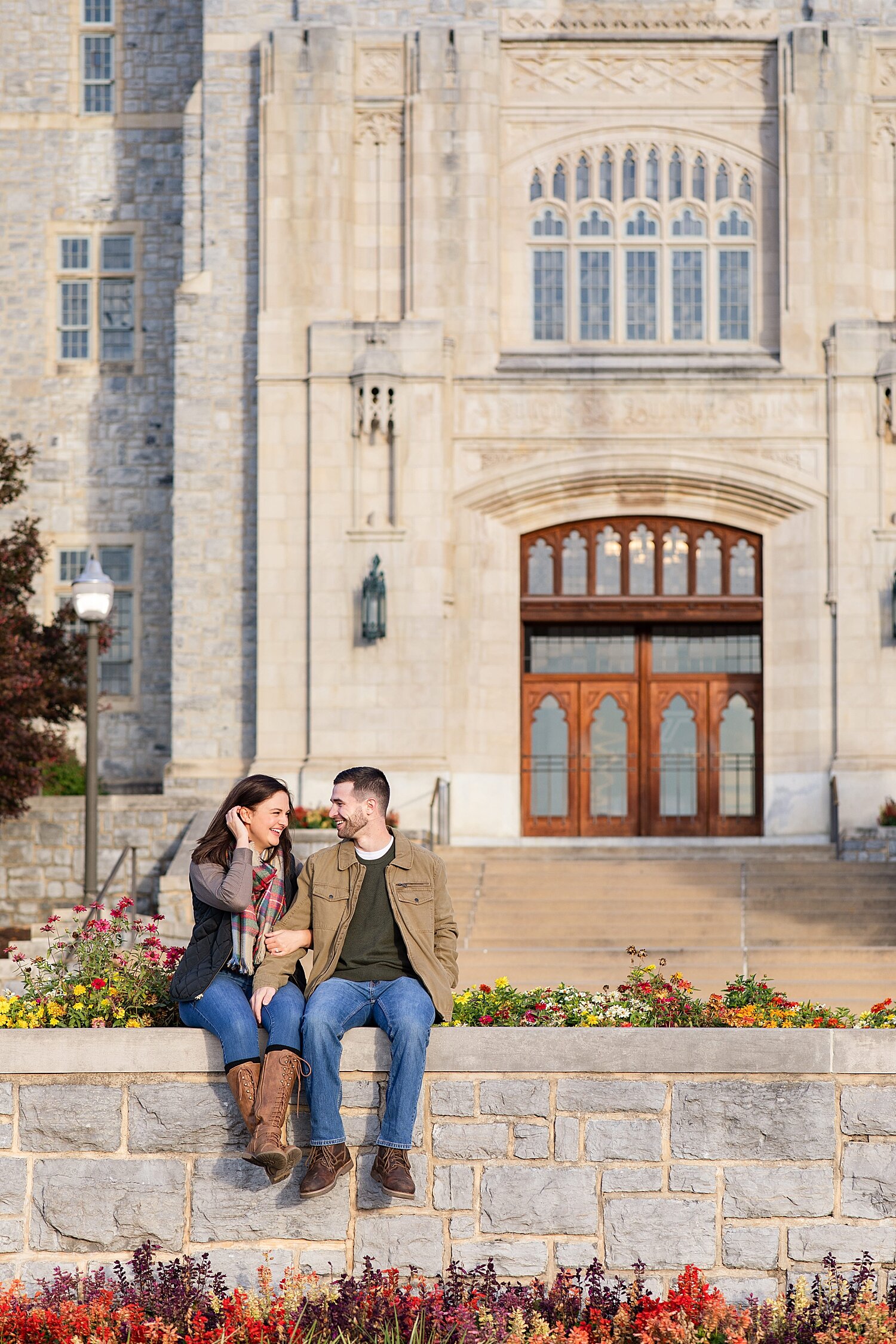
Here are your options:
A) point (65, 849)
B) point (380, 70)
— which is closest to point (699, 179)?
point (380, 70)

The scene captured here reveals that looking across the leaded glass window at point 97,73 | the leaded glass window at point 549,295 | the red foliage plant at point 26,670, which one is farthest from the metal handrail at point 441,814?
the leaded glass window at point 97,73

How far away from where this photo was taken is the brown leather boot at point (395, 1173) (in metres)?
6.36

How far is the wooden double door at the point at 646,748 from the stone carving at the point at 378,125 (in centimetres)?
699

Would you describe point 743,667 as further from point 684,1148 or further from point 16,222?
point 684,1148

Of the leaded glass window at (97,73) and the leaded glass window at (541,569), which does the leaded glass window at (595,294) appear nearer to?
the leaded glass window at (541,569)

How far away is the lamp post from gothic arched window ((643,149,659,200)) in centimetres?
977

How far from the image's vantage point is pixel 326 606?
20172mm

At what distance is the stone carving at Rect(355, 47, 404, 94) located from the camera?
68.0 feet

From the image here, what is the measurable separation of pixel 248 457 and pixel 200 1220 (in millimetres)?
15171

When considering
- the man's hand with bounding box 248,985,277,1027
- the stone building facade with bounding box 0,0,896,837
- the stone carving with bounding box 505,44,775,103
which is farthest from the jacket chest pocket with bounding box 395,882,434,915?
the stone carving with bounding box 505,44,775,103

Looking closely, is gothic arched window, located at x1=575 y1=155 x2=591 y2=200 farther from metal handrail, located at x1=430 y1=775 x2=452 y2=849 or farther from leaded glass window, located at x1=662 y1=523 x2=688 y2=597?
metal handrail, located at x1=430 y1=775 x2=452 y2=849

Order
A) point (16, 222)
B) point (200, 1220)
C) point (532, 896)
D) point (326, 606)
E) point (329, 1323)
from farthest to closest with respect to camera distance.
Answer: point (16, 222)
point (326, 606)
point (532, 896)
point (200, 1220)
point (329, 1323)

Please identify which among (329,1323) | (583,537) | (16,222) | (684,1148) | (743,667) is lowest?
(329,1323)

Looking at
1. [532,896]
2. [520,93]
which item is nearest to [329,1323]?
[532,896]
